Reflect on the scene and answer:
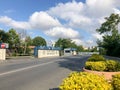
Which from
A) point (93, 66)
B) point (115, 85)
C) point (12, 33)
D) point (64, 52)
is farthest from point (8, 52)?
point (115, 85)

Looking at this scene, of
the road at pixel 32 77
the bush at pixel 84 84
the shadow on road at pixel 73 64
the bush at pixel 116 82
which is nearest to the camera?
the bush at pixel 84 84

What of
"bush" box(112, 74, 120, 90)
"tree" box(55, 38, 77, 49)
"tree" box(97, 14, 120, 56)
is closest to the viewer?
"bush" box(112, 74, 120, 90)

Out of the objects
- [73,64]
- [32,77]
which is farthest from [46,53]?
[32,77]

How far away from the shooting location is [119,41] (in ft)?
225

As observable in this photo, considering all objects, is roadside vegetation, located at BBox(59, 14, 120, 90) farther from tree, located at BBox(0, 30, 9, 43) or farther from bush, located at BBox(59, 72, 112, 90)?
tree, located at BBox(0, 30, 9, 43)

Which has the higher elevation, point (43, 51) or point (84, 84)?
point (43, 51)

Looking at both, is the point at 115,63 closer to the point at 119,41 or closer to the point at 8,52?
the point at 119,41

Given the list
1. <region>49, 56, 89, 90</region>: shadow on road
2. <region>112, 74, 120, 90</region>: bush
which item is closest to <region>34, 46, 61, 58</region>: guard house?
<region>49, 56, 89, 90</region>: shadow on road

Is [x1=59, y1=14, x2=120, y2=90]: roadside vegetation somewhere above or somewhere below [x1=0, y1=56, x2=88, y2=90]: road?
above

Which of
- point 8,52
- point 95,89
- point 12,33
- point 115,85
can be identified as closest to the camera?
point 95,89

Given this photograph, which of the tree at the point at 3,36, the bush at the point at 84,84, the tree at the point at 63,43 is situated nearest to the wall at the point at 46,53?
the tree at the point at 3,36

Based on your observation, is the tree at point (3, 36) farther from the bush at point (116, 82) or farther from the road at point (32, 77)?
the bush at point (116, 82)

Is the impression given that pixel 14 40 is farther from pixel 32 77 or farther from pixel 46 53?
pixel 32 77

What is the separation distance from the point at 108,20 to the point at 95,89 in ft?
255
